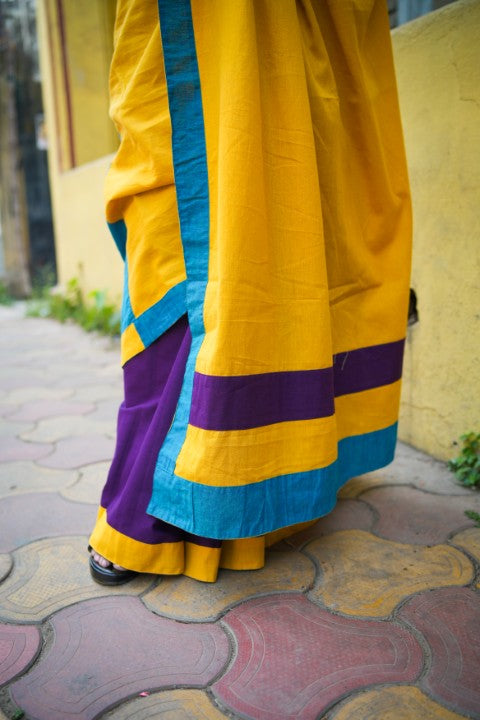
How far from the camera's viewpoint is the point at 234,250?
3.28ft

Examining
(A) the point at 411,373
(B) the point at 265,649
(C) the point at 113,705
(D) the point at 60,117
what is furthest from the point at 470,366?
(D) the point at 60,117

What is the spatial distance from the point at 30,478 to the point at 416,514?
1.20 metres

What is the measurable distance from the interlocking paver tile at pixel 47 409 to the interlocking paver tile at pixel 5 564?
111 centimetres

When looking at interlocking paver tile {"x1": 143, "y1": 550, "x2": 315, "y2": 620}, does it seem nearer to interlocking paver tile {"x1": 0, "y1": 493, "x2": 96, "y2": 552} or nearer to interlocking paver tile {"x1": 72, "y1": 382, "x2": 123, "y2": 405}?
interlocking paver tile {"x1": 0, "y1": 493, "x2": 96, "y2": 552}

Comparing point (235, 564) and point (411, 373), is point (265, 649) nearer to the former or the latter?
point (235, 564)

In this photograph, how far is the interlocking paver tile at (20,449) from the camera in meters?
1.99

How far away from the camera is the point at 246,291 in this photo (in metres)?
1.02

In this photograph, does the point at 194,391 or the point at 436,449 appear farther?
the point at 436,449

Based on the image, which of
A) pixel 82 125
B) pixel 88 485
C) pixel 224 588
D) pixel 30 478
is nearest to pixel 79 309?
pixel 82 125

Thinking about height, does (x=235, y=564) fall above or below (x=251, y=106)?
below

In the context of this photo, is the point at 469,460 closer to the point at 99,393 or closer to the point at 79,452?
the point at 79,452

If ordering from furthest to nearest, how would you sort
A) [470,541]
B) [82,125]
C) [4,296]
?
1. [4,296]
2. [82,125]
3. [470,541]

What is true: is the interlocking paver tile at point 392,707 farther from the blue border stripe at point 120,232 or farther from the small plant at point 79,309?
the small plant at point 79,309

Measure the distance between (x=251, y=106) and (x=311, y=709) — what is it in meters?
1.02
